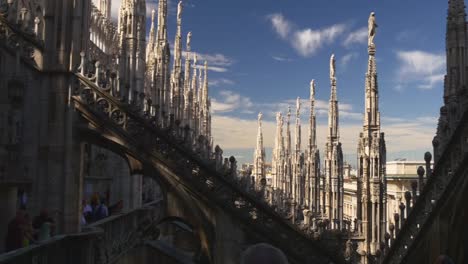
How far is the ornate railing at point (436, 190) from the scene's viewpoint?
660cm

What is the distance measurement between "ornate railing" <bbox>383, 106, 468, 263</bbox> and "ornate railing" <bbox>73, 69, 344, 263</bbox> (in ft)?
5.29

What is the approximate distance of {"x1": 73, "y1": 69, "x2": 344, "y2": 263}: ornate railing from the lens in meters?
6.87

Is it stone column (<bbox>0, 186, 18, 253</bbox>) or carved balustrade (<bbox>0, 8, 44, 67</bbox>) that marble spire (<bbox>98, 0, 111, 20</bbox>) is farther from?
stone column (<bbox>0, 186, 18, 253</bbox>)

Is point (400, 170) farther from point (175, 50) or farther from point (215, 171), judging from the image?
point (215, 171)

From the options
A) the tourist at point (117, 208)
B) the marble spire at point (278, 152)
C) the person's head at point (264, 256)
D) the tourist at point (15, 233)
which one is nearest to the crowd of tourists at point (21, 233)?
the tourist at point (15, 233)

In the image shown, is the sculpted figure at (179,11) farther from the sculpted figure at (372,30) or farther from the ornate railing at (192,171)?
the ornate railing at (192,171)

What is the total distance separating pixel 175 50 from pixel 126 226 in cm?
2724

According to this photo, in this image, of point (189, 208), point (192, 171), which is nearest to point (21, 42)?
point (192, 171)

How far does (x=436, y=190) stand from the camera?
7.18 meters

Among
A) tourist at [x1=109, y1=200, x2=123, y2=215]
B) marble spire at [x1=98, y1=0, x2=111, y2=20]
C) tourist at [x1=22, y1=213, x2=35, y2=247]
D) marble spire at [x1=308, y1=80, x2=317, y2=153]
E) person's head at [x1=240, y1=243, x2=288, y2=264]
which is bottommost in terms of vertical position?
tourist at [x1=109, y1=200, x2=123, y2=215]

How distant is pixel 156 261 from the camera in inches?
538

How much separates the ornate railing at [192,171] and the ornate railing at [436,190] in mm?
1613

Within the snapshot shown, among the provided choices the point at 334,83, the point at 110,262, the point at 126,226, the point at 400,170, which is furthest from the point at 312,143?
the point at 110,262

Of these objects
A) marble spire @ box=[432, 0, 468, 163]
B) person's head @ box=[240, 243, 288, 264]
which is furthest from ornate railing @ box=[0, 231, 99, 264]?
marble spire @ box=[432, 0, 468, 163]
